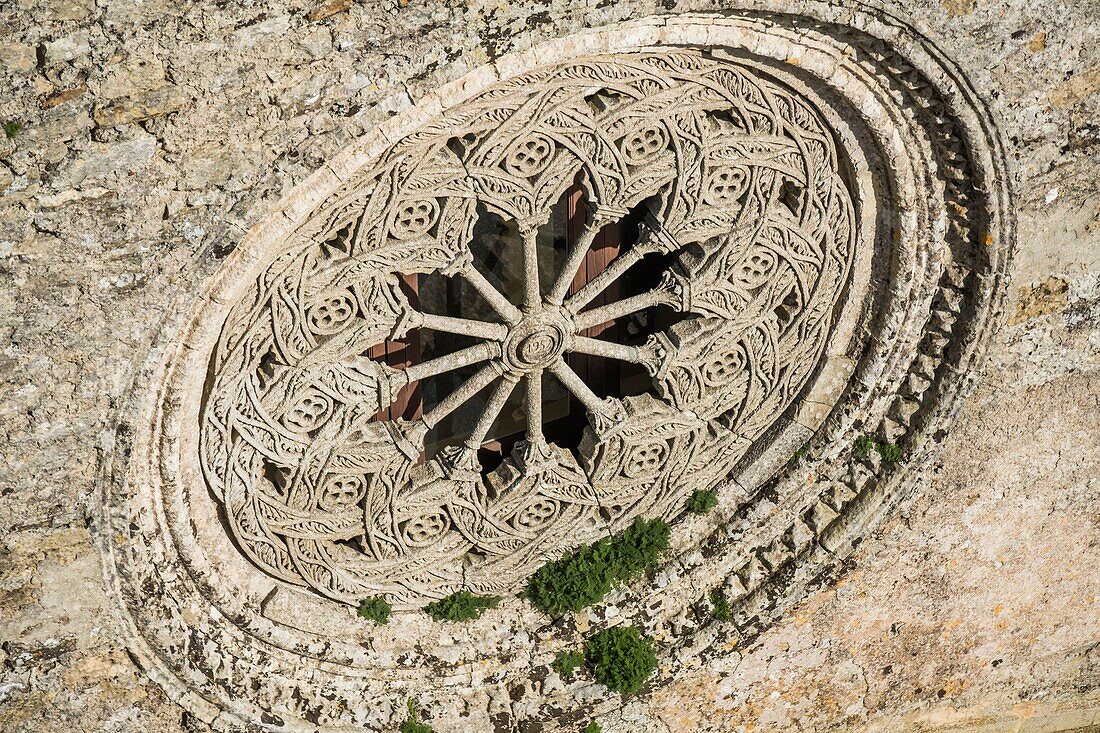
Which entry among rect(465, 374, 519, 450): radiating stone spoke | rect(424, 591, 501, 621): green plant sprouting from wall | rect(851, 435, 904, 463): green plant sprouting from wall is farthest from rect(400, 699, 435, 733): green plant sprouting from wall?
rect(851, 435, 904, 463): green plant sprouting from wall

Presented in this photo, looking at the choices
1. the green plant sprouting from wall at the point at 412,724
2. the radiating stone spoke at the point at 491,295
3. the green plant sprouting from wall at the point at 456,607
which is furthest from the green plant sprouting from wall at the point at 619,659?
the radiating stone spoke at the point at 491,295

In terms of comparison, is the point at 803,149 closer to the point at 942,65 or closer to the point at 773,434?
the point at 942,65

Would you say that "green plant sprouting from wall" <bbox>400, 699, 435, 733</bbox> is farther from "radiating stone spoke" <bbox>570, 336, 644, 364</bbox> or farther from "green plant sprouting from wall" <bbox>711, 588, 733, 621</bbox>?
"radiating stone spoke" <bbox>570, 336, 644, 364</bbox>

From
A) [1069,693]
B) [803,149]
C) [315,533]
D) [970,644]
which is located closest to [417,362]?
[315,533]

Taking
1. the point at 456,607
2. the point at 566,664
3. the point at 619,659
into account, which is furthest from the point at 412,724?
the point at 619,659

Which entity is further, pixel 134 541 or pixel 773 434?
pixel 773 434

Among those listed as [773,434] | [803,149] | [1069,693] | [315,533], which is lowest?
[1069,693]

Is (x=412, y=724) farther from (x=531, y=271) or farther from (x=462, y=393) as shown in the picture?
(x=531, y=271)
